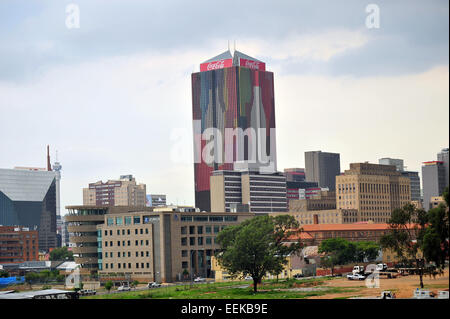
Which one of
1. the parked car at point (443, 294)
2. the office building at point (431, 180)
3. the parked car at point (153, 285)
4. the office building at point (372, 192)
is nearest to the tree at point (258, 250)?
the parked car at point (153, 285)

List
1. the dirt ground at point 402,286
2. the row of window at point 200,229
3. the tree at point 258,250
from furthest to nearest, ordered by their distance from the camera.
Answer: the row of window at point 200,229 < the tree at point 258,250 < the dirt ground at point 402,286

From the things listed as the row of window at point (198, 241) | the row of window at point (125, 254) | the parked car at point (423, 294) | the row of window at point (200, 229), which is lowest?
the row of window at point (125, 254)

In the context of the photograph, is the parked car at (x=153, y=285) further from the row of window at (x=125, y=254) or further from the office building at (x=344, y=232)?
the office building at (x=344, y=232)

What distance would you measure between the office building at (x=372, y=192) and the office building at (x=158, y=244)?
229 ft

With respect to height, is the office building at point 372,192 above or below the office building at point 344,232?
above

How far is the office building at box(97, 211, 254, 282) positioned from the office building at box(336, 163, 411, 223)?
69.9 meters

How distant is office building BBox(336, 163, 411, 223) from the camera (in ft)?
620

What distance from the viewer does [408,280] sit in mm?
64312

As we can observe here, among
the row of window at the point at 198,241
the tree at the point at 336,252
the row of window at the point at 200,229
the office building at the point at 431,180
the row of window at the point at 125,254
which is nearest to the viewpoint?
the tree at the point at 336,252

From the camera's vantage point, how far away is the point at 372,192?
637 ft

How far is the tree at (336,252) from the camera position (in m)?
101

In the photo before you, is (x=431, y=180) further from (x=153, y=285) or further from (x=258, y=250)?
(x=258, y=250)
